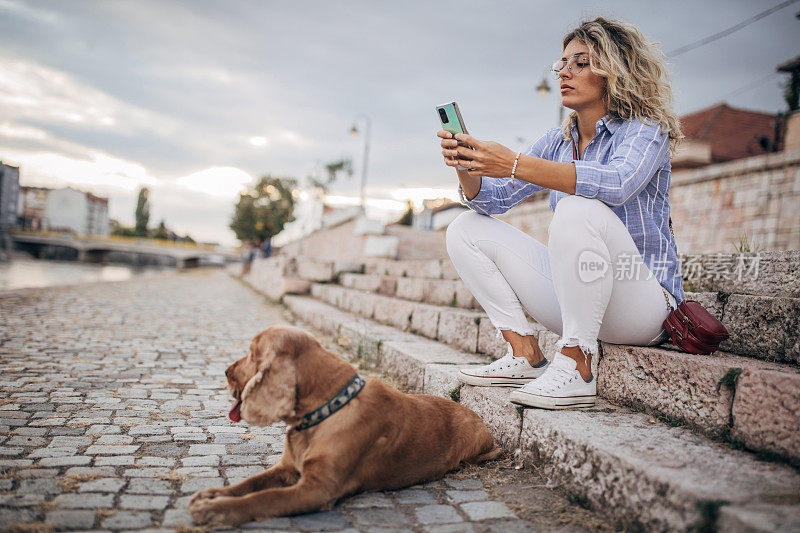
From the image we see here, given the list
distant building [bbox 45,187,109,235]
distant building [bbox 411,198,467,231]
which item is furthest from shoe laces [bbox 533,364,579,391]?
distant building [bbox 45,187,109,235]

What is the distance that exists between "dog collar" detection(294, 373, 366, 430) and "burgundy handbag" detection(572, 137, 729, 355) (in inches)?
58.8

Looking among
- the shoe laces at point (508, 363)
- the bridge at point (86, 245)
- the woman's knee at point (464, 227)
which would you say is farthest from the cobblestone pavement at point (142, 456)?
the bridge at point (86, 245)

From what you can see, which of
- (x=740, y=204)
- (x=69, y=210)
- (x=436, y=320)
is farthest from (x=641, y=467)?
(x=69, y=210)

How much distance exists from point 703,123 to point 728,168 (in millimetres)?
18446

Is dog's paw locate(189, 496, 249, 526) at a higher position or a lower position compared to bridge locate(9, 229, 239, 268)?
higher

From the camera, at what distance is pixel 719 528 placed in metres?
1.41

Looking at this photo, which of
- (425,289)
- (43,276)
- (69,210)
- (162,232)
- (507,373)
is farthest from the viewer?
(162,232)

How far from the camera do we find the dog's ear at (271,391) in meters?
1.98

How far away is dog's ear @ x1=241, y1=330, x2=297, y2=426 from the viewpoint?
198cm

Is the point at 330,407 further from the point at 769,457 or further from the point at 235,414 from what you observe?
the point at 769,457

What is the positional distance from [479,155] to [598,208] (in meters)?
0.61

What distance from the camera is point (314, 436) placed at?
2057 millimetres

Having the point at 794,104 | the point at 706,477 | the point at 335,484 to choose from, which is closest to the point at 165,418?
the point at 335,484

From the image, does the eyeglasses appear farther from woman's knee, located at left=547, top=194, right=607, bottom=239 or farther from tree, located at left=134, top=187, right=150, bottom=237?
tree, located at left=134, top=187, right=150, bottom=237
